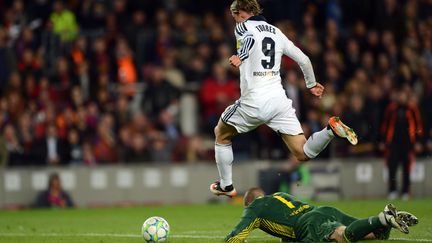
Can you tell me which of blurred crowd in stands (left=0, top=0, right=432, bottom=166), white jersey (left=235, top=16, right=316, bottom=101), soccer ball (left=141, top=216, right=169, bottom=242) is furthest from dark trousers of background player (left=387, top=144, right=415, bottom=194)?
soccer ball (left=141, top=216, right=169, bottom=242)

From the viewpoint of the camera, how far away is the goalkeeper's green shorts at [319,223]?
10641 mm

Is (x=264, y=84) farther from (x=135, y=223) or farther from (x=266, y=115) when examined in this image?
(x=135, y=223)

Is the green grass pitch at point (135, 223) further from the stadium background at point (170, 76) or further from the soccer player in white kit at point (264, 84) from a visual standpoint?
the stadium background at point (170, 76)

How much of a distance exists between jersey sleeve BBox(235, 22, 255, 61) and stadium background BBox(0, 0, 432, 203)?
891 centimetres


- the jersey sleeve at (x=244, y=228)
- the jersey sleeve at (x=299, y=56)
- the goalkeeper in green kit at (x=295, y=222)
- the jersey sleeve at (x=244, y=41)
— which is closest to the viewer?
the goalkeeper in green kit at (x=295, y=222)

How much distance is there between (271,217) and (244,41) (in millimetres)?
2361

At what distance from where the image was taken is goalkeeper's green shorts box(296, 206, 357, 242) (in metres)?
10.6

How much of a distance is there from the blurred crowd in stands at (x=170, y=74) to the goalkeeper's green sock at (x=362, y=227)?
10.6 metres

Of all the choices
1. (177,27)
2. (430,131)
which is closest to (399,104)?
(430,131)

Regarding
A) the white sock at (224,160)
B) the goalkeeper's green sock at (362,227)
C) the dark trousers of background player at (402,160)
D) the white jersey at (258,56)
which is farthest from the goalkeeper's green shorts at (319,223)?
the dark trousers of background player at (402,160)

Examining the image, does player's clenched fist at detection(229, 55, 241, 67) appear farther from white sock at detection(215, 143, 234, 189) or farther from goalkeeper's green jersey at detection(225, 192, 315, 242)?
goalkeeper's green jersey at detection(225, 192, 315, 242)

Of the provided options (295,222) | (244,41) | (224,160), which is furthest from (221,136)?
(295,222)

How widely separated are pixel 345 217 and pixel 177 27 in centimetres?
1469

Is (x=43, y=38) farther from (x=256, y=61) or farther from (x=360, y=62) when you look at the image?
(x=256, y=61)
